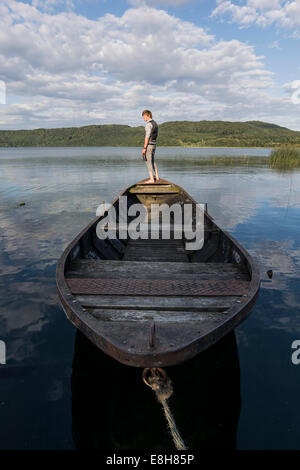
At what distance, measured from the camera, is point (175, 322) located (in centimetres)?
290

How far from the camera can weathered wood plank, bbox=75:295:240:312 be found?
3.23m

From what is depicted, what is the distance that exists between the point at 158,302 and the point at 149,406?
47.1 inches

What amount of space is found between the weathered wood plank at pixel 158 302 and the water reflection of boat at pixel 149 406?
3.27ft

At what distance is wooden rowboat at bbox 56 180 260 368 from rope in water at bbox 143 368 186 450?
17.5 inches

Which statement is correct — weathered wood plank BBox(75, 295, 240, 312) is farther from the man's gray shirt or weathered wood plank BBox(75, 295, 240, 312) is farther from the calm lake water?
the man's gray shirt

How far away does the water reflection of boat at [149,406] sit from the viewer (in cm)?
297

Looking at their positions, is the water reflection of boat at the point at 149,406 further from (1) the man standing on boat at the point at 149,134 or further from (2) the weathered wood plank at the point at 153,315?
(1) the man standing on boat at the point at 149,134
